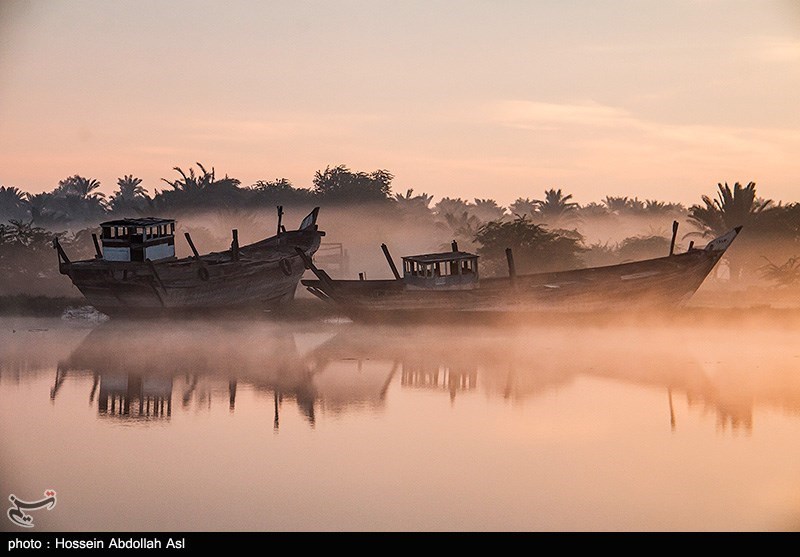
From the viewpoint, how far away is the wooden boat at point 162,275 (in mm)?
38875

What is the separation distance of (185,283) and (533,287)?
Result: 11255 millimetres

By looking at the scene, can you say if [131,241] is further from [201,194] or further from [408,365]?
[201,194]

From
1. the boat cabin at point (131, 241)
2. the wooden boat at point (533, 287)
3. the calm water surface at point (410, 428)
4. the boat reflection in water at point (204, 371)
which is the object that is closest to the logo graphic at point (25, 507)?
the calm water surface at point (410, 428)

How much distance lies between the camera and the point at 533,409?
25719 millimetres

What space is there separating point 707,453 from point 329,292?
19.3 m

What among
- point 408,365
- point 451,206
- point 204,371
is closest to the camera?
point 204,371

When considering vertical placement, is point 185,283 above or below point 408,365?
above

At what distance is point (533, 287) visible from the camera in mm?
37312

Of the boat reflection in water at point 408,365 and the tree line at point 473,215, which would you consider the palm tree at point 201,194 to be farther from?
the boat reflection in water at point 408,365

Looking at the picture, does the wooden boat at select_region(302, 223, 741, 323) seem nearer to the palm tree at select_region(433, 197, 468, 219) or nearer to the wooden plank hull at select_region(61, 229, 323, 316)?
the wooden plank hull at select_region(61, 229, 323, 316)

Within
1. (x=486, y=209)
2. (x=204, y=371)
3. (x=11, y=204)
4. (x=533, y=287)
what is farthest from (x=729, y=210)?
(x=11, y=204)

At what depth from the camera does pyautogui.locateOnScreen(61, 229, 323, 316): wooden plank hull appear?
38.9 m
